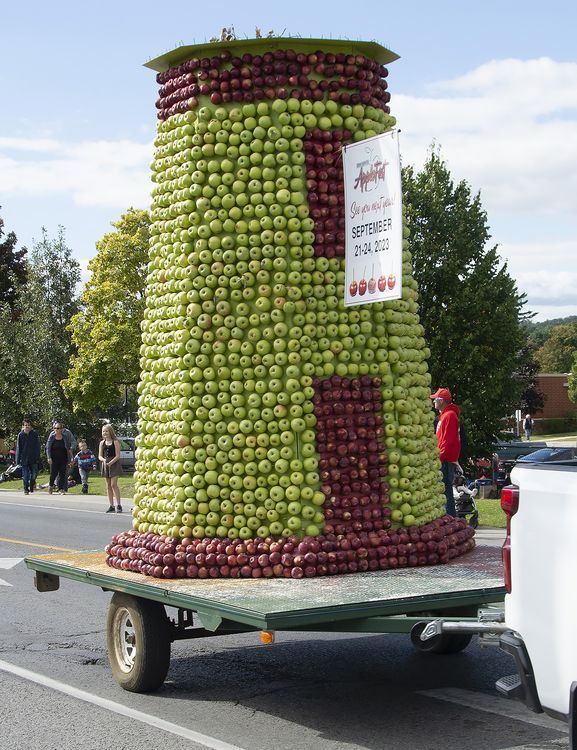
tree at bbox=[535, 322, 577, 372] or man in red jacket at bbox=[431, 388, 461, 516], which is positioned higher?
tree at bbox=[535, 322, 577, 372]

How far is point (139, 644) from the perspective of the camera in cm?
709

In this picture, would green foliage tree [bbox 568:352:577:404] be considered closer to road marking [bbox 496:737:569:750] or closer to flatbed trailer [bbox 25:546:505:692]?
flatbed trailer [bbox 25:546:505:692]

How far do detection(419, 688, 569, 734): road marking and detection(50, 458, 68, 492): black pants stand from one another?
20984mm

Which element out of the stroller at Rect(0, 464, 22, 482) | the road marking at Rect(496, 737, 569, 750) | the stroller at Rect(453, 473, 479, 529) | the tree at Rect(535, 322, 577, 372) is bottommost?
the stroller at Rect(0, 464, 22, 482)

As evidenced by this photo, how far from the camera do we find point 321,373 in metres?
7.68

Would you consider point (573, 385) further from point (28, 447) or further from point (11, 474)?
point (28, 447)

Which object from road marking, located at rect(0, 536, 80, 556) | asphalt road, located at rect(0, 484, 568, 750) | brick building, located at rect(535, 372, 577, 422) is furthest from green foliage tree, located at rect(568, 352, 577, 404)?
asphalt road, located at rect(0, 484, 568, 750)

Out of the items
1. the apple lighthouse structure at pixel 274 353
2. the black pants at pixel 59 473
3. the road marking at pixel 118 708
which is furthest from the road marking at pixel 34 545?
the black pants at pixel 59 473

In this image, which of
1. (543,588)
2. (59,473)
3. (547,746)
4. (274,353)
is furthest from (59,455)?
(543,588)

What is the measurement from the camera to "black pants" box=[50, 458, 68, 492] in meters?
27.3

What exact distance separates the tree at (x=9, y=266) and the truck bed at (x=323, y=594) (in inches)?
2109

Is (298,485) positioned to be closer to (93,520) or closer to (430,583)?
(430,583)

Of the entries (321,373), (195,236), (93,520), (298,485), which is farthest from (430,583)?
(93,520)

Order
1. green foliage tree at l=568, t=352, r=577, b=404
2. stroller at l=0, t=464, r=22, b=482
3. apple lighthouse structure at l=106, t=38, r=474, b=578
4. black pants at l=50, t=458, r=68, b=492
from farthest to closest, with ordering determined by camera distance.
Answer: green foliage tree at l=568, t=352, r=577, b=404 < stroller at l=0, t=464, r=22, b=482 < black pants at l=50, t=458, r=68, b=492 < apple lighthouse structure at l=106, t=38, r=474, b=578
